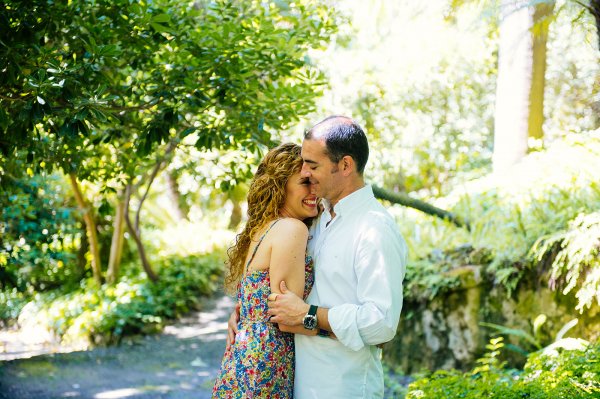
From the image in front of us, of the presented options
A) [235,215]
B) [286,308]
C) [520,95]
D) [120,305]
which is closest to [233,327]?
[286,308]

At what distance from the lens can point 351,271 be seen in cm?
263

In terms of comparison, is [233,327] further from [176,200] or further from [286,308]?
[176,200]

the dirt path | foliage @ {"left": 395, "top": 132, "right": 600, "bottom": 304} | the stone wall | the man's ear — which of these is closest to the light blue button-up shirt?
the man's ear

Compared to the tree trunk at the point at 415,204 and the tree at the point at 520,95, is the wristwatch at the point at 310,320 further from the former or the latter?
the tree at the point at 520,95

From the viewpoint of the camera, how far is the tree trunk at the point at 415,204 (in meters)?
5.56

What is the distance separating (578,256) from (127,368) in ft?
18.6

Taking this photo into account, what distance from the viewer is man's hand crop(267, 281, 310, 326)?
2.60 meters

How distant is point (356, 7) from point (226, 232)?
7787 mm

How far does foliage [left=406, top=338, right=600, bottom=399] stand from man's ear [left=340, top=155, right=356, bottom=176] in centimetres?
162

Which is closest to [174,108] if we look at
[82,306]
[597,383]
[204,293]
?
[597,383]

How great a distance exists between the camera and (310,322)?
2566 mm

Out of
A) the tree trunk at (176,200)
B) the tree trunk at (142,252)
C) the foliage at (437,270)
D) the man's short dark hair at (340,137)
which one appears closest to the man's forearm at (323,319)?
the man's short dark hair at (340,137)

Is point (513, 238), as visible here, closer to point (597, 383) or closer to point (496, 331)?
point (496, 331)

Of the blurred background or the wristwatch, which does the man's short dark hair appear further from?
the blurred background
